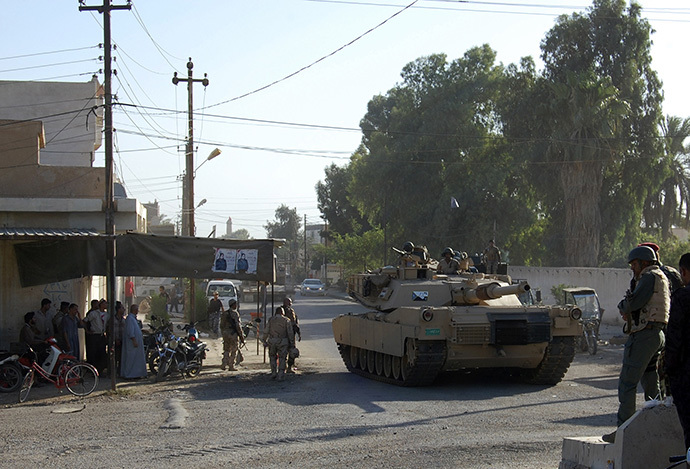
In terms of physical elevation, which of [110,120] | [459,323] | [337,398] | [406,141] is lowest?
[337,398]

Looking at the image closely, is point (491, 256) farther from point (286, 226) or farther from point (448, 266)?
point (286, 226)

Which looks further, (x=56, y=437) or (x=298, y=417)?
(x=298, y=417)

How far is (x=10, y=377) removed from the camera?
46.1ft

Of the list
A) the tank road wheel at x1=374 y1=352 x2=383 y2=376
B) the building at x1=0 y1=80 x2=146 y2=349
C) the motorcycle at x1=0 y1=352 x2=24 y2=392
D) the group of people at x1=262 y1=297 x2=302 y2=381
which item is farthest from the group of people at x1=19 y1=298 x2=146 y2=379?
the tank road wheel at x1=374 y1=352 x2=383 y2=376

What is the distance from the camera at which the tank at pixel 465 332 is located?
46.3ft

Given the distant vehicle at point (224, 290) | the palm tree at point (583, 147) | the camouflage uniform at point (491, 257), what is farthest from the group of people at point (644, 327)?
the distant vehicle at point (224, 290)

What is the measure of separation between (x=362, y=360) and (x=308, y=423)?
6778 millimetres

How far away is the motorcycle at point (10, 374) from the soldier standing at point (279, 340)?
444 cm

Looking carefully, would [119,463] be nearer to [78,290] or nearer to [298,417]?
[298,417]

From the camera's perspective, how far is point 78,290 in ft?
64.2

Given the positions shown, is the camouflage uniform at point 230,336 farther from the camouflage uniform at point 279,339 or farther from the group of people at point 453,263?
the group of people at point 453,263

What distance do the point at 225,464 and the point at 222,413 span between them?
10.9 ft

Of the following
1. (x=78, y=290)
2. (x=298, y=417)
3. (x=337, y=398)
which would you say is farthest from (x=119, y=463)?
(x=78, y=290)

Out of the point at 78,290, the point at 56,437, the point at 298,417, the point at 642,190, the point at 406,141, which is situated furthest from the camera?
the point at 406,141
